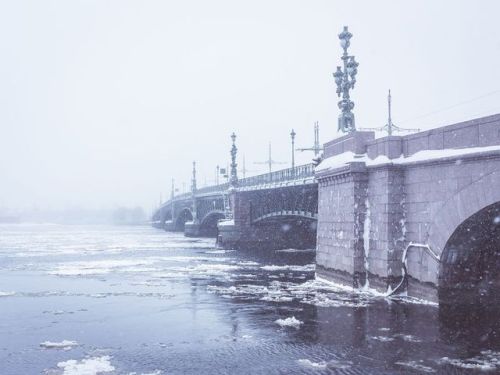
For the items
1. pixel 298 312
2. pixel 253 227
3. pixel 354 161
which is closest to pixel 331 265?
pixel 354 161

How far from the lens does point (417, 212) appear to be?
19203 mm

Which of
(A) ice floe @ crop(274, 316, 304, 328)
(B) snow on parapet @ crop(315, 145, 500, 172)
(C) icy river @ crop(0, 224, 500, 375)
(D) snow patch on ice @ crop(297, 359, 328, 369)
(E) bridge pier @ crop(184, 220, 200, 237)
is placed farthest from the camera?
(E) bridge pier @ crop(184, 220, 200, 237)

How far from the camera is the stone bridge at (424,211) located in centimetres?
1672

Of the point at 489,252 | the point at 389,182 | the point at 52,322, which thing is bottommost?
the point at 52,322

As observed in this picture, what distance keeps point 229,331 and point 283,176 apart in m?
29.5

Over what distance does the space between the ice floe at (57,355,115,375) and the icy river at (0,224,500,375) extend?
0.02 metres

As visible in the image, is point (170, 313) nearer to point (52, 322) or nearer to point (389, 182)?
point (52, 322)

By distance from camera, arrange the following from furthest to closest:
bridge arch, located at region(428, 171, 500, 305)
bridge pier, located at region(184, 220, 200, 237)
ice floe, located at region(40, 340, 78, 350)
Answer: bridge pier, located at region(184, 220, 200, 237) < bridge arch, located at region(428, 171, 500, 305) < ice floe, located at region(40, 340, 78, 350)

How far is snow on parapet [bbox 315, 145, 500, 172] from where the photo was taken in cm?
1658

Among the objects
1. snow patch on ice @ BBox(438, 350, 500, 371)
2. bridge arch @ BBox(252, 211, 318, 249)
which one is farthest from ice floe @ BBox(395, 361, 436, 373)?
bridge arch @ BBox(252, 211, 318, 249)

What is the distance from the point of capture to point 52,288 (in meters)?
25.1

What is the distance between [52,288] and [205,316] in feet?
31.5

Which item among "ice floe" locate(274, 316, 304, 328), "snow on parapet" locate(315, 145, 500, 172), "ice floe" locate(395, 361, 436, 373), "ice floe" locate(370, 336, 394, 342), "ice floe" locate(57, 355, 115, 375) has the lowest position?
"ice floe" locate(395, 361, 436, 373)

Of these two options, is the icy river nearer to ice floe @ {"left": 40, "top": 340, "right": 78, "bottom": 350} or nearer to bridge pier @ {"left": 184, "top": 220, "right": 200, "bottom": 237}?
ice floe @ {"left": 40, "top": 340, "right": 78, "bottom": 350}
